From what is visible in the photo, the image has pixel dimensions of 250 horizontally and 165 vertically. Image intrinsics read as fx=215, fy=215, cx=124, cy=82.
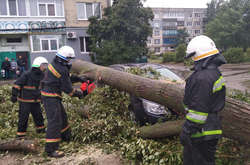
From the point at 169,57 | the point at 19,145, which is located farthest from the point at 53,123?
the point at 169,57

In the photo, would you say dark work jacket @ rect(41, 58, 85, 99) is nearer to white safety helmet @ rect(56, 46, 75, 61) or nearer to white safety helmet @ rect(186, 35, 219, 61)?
white safety helmet @ rect(56, 46, 75, 61)

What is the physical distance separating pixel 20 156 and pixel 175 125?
2886 mm

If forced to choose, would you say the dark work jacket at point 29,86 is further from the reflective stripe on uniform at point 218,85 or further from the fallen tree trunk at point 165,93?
the reflective stripe on uniform at point 218,85

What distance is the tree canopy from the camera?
51.8ft

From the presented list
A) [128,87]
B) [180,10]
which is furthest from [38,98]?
[180,10]

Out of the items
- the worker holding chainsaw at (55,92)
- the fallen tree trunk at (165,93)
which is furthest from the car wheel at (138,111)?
the worker holding chainsaw at (55,92)

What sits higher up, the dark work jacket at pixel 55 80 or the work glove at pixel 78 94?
the dark work jacket at pixel 55 80

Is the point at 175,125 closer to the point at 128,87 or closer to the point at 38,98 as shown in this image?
the point at 128,87

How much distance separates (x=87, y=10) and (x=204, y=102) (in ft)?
Answer: 61.5

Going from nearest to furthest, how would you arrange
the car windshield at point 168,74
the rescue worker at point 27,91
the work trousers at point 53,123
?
the work trousers at point 53,123
the rescue worker at point 27,91
the car windshield at point 168,74

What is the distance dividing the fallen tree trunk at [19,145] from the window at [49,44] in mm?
15086

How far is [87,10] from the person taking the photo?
1928cm

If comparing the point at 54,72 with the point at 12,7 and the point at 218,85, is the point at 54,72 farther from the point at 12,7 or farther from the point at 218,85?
the point at 12,7

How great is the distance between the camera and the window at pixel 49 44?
17892mm
